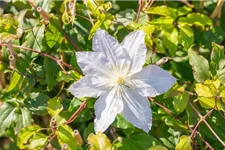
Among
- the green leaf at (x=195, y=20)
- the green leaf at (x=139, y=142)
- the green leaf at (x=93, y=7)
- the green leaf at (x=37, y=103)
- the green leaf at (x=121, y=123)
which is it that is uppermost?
the green leaf at (x=93, y=7)

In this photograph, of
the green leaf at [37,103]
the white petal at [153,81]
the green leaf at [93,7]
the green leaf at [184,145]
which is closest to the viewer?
the white petal at [153,81]

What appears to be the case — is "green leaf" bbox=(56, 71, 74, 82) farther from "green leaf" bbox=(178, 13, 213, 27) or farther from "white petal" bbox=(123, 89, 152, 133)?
"green leaf" bbox=(178, 13, 213, 27)

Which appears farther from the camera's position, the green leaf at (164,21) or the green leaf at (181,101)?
the green leaf at (164,21)

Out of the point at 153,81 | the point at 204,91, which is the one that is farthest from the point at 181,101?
the point at 153,81

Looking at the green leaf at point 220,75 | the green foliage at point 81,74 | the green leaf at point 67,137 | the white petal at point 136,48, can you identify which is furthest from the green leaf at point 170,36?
the green leaf at point 67,137

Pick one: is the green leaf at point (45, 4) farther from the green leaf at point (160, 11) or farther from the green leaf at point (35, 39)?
the green leaf at point (160, 11)

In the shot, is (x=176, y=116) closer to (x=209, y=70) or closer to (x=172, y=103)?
(x=172, y=103)

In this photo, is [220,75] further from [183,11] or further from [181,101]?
[183,11]
